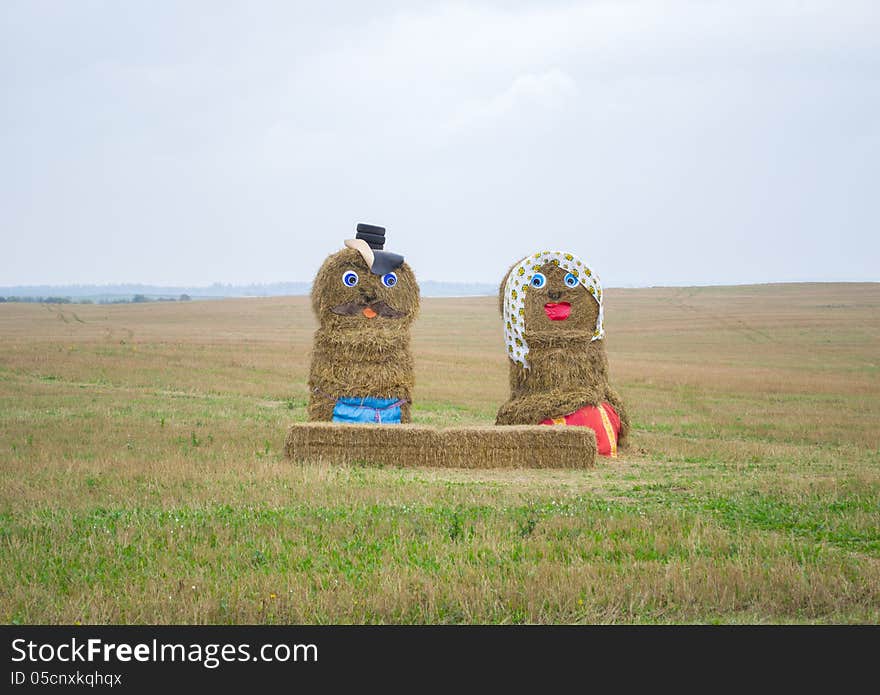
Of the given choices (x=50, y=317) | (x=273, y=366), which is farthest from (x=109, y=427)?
(x=50, y=317)

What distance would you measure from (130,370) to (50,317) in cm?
4184

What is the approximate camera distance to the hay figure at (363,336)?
14906 mm

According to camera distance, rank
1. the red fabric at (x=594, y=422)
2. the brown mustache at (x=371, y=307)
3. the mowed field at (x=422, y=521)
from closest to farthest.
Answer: the mowed field at (x=422, y=521)
the red fabric at (x=594, y=422)
the brown mustache at (x=371, y=307)

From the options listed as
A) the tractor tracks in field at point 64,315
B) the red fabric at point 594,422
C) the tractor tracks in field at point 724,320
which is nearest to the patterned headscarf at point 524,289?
the red fabric at point 594,422

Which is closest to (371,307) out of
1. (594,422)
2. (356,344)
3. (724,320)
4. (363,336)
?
(363,336)

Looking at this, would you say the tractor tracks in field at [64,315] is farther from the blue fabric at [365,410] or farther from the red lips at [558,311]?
the red lips at [558,311]

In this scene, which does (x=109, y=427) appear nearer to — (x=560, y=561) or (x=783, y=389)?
(x=560, y=561)

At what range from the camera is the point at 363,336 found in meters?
14.9

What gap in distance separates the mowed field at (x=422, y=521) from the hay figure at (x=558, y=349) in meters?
1.04

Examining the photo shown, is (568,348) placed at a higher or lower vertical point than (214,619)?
higher

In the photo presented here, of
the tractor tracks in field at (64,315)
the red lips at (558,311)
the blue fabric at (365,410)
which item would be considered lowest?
the blue fabric at (365,410)

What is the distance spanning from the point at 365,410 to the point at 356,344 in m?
1.03
